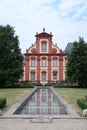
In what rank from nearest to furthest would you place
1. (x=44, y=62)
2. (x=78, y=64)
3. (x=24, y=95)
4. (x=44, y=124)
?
(x=44, y=124) < (x=24, y=95) < (x=78, y=64) < (x=44, y=62)

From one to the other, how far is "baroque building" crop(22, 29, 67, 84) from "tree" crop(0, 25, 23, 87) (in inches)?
356

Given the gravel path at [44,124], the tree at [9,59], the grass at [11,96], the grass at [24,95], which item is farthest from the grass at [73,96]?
the tree at [9,59]

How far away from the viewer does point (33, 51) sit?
52.0 m

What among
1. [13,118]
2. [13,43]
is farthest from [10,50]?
[13,118]

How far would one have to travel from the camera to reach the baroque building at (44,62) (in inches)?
2045

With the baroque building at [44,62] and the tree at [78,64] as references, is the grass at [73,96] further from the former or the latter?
the baroque building at [44,62]

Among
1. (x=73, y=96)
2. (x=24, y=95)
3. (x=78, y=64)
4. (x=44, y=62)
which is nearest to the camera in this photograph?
(x=73, y=96)

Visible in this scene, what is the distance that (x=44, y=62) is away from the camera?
52438 millimetres

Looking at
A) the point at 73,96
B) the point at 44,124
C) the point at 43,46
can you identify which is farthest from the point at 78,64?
the point at 44,124

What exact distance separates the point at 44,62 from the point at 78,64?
11676 millimetres

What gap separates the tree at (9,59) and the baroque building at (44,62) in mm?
9041

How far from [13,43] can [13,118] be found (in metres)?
32.6

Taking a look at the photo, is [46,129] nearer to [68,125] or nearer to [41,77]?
[68,125]

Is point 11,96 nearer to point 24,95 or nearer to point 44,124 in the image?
point 24,95
